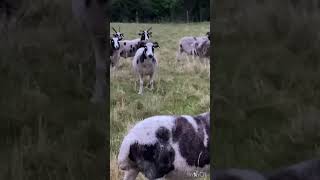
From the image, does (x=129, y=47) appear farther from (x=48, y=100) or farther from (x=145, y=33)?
(x=48, y=100)

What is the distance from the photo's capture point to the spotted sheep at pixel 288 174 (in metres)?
1.47

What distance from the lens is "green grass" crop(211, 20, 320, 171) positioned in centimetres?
147

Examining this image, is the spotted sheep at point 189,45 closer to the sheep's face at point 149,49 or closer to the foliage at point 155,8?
the sheep's face at point 149,49

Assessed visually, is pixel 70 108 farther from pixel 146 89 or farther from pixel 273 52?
pixel 146 89

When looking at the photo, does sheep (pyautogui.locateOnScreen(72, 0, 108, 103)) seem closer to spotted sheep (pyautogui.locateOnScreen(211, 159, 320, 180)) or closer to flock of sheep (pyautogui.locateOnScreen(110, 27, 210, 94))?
spotted sheep (pyautogui.locateOnScreen(211, 159, 320, 180))

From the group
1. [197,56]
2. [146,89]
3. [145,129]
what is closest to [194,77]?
[146,89]

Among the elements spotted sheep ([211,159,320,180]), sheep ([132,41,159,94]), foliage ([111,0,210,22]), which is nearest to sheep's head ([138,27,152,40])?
sheep ([132,41,159,94])

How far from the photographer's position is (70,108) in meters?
1.53

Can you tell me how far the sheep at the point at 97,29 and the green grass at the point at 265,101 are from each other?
0.35m

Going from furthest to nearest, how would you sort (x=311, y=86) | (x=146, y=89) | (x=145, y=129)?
(x=146, y=89)
(x=145, y=129)
(x=311, y=86)

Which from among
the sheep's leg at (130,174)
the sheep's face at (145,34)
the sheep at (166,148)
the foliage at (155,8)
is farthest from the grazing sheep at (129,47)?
the sheep's leg at (130,174)

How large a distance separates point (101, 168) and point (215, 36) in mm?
544
